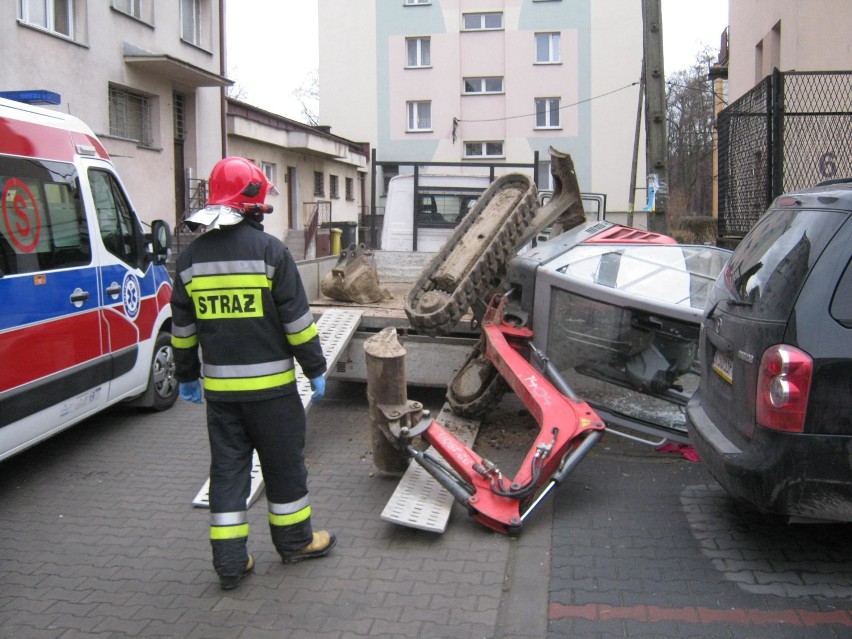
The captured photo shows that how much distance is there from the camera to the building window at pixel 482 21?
3719 cm

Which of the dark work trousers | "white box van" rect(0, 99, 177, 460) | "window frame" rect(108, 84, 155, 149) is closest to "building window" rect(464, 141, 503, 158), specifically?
"window frame" rect(108, 84, 155, 149)

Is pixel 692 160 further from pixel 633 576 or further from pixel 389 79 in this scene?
pixel 633 576

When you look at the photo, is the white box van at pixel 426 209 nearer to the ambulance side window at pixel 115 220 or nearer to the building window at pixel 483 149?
the ambulance side window at pixel 115 220

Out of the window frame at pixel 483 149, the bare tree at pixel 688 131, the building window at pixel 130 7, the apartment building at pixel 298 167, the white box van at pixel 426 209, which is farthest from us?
the bare tree at pixel 688 131

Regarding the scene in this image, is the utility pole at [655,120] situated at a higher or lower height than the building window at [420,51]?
lower

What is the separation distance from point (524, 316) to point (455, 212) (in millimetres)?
5140

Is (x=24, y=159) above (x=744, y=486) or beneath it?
above

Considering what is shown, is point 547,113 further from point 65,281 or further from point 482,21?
point 65,281

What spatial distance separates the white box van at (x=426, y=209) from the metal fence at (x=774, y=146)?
84.5 inches

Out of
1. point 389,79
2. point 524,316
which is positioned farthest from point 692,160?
point 524,316

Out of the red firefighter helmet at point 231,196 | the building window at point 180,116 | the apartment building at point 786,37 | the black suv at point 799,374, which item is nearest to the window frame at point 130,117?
the building window at point 180,116

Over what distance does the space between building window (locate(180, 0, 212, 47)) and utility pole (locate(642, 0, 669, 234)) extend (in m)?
14.6

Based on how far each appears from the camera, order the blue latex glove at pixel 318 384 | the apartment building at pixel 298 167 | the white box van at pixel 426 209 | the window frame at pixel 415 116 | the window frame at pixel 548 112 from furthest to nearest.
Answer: the window frame at pixel 415 116 < the window frame at pixel 548 112 < the apartment building at pixel 298 167 < the white box van at pixel 426 209 < the blue latex glove at pixel 318 384

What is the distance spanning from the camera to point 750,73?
1833 cm
